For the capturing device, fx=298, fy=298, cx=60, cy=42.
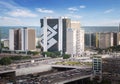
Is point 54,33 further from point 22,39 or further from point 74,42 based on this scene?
point 22,39

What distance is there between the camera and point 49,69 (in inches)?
541

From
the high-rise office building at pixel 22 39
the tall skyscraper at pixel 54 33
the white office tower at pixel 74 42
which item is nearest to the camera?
the white office tower at pixel 74 42

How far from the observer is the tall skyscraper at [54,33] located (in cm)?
1825

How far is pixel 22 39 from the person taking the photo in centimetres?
1961

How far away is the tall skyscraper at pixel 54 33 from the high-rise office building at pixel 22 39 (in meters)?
1.10

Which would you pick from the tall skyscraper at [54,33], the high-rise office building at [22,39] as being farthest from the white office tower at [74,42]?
the high-rise office building at [22,39]

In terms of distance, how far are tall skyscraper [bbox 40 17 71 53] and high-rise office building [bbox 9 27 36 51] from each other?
3.61ft

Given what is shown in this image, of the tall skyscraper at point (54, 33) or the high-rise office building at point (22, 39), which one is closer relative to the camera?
the tall skyscraper at point (54, 33)

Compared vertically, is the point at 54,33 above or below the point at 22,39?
above

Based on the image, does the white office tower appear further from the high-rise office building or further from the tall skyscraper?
the high-rise office building

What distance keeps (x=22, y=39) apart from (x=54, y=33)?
2432 mm

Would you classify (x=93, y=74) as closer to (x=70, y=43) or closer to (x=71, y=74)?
(x=71, y=74)

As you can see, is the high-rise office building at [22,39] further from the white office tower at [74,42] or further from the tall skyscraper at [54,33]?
the white office tower at [74,42]

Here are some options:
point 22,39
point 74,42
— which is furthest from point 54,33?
point 22,39
